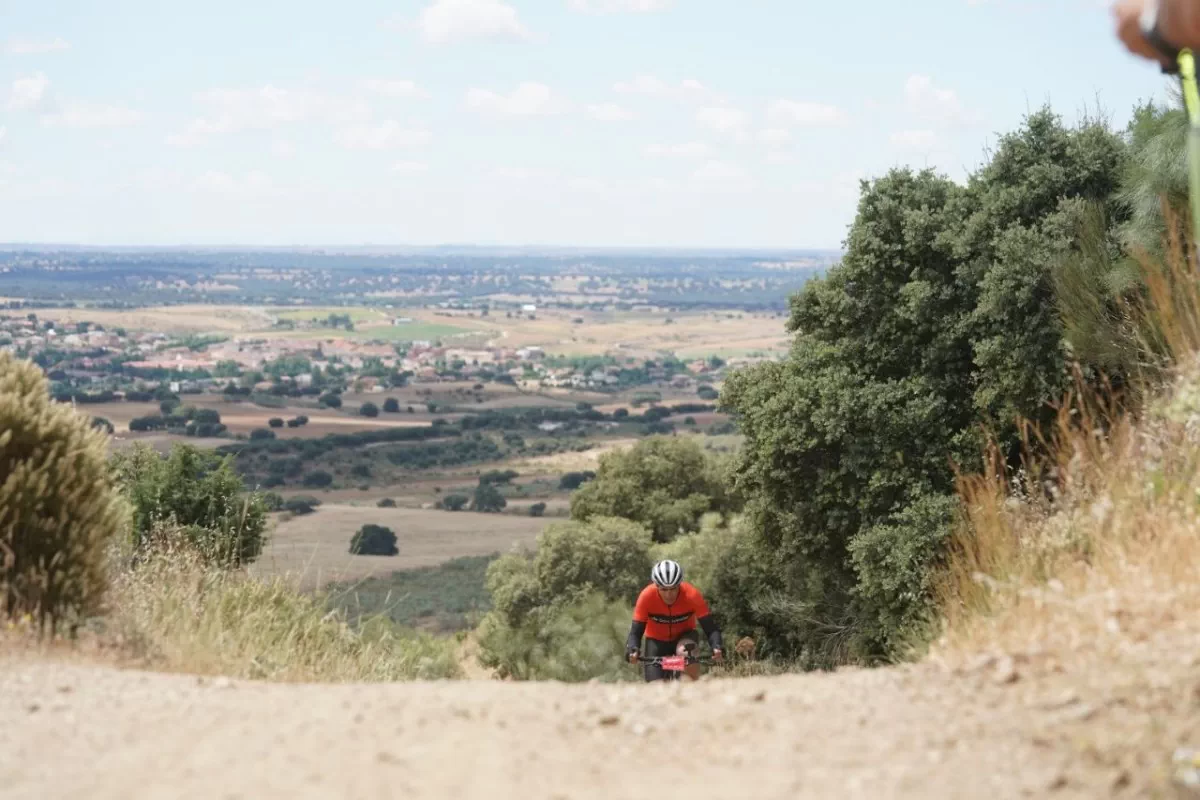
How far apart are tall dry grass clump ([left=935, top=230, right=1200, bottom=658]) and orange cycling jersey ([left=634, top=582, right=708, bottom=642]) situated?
3461mm

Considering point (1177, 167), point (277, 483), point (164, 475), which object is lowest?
point (277, 483)

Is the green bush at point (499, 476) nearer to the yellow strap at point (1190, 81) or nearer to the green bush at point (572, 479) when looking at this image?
the green bush at point (572, 479)

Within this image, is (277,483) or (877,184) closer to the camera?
(877,184)

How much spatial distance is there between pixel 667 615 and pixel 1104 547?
542 centimetres

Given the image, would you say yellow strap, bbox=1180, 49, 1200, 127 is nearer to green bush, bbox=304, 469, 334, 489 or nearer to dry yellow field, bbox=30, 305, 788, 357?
green bush, bbox=304, 469, 334, 489

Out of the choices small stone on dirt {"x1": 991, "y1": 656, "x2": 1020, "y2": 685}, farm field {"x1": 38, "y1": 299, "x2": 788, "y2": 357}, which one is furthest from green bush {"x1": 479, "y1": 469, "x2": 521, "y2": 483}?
small stone on dirt {"x1": 991, "y1": 656, "x2": 1020, "y2": 685}

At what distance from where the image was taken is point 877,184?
70.2ft

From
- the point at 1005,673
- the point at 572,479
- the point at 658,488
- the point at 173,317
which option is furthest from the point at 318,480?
the point at 173,317

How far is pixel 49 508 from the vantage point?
22.7ft

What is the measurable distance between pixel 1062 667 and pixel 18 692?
168 inches

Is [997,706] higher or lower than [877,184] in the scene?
lower

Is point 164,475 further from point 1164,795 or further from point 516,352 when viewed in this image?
point 516,352

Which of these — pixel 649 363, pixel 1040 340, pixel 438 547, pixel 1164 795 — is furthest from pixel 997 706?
pixel 649 363

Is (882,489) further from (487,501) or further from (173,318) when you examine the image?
(173,318)
